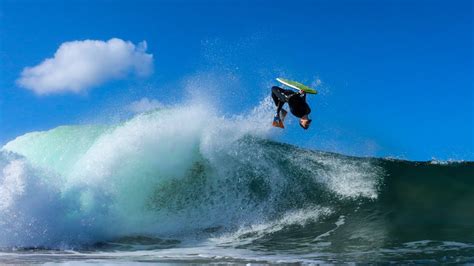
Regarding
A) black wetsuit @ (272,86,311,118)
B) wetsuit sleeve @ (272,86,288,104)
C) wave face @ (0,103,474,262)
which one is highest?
wetsuit sleeve @ (272,86,288,104)

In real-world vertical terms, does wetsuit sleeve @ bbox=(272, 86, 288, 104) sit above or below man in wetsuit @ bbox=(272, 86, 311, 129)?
above

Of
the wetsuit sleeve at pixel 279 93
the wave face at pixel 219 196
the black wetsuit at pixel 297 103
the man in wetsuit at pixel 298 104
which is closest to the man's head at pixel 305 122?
the man in wetsuit at pixel 298 104

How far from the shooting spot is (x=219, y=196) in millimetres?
11250

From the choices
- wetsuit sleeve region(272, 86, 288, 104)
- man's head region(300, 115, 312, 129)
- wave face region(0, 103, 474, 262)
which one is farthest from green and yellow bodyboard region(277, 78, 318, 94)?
wave face region(0, 103, 474, 262)

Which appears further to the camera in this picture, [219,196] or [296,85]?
[219,196]

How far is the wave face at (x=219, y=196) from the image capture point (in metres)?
8.60

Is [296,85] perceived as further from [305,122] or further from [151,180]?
[151,180]

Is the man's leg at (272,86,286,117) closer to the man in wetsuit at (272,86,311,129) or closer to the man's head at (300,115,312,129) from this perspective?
the man in wetsuit at (272,86,311,129)

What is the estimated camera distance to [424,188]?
12.2 meters

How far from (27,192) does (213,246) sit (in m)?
3.77

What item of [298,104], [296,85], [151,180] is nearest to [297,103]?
[298,104]

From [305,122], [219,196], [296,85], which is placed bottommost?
[219,196]

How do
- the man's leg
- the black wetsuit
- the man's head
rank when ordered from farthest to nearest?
the man's leg
the black wetsuit
the man's head

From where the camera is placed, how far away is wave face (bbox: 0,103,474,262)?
860 cm
